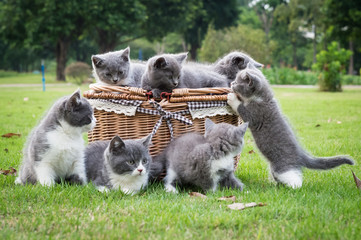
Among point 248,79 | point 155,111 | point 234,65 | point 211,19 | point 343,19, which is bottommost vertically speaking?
point 155,111

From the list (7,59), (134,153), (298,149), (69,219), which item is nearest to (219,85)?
(298,149)

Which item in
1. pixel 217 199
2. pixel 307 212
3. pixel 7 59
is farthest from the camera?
pixel 7 59

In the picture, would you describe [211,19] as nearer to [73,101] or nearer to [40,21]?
[40,21]

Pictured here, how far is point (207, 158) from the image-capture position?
257cm

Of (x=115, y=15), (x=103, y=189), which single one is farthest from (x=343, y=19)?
(x=103, y=189)

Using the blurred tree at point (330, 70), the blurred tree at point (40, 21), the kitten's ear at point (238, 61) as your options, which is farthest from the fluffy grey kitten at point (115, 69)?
the blurred tree at point (40, 21)

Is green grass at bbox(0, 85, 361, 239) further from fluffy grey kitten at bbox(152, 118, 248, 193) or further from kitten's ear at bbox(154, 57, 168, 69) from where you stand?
kitten's ear at bbox(154, 57, 168, 69)

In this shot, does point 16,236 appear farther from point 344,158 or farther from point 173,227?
point 344,158

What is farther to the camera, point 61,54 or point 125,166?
point 61,54

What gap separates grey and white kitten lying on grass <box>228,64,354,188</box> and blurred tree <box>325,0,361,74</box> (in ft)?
53.9

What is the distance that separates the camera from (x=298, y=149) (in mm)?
2941

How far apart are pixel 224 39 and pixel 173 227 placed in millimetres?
21875

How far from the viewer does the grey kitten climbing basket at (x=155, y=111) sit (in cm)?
296

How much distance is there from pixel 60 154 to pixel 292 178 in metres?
1.82
